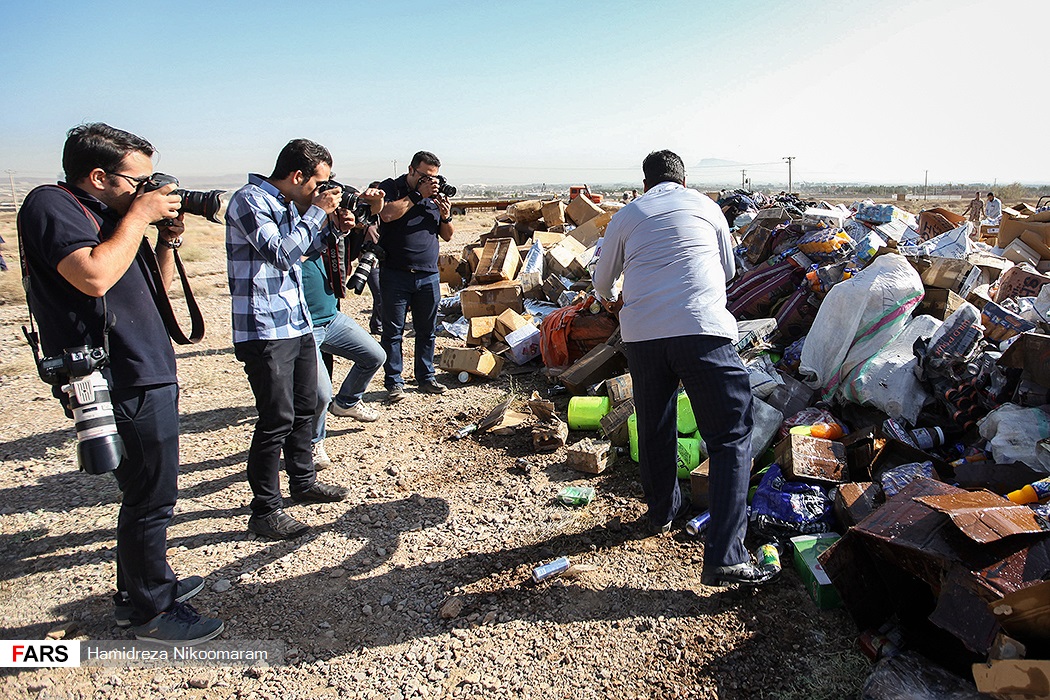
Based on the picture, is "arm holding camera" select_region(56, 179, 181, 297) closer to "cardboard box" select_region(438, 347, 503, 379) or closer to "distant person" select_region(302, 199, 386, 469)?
"distant person" select_region(302, 199, 386, 469)

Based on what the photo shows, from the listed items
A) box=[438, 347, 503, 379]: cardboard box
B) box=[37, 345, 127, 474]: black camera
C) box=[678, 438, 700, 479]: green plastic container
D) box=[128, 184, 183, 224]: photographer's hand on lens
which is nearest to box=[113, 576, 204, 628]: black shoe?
box=[37, 345, 127, 474]: black camera

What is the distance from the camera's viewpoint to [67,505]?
139 inches

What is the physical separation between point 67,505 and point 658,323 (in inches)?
141

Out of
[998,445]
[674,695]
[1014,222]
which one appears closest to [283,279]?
[674,695]

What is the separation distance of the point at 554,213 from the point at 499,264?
2.08 meters

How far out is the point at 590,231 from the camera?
822 centimetres

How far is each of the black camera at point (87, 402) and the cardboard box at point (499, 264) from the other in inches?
217

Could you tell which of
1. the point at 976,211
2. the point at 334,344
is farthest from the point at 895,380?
the point at 976,211

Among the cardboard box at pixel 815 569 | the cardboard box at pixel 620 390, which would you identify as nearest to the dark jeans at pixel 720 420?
the cardboard box at pixel 815 569

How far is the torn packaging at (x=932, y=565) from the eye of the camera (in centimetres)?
179

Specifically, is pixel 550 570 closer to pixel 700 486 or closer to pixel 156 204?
pixel 700 486

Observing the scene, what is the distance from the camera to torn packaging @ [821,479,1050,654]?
A: 1795 mm

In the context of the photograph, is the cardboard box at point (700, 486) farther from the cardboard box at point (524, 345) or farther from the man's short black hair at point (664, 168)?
the cardboard box at point (524, 345)

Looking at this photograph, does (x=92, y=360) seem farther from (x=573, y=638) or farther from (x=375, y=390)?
(x=375, y=390)
